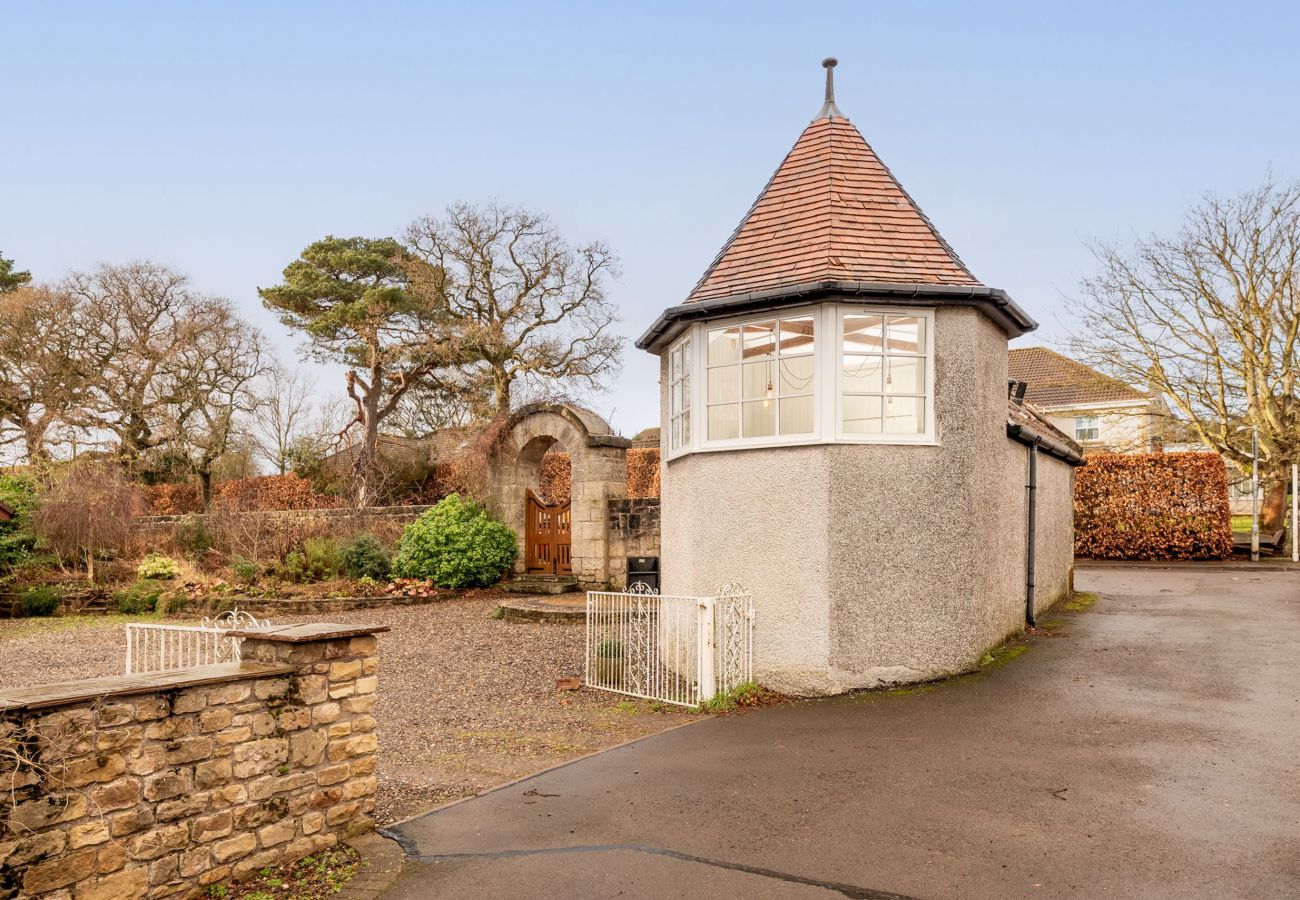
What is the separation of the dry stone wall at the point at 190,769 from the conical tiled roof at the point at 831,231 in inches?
225

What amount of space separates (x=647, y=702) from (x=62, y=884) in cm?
579

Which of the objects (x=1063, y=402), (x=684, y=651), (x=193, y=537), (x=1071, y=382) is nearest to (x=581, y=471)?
(x=684, y=651)

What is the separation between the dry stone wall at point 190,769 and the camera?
405cm

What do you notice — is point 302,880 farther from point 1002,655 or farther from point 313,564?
point 313,564

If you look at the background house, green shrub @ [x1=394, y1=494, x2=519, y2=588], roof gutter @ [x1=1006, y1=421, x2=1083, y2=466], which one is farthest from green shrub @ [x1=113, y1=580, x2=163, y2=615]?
the background house

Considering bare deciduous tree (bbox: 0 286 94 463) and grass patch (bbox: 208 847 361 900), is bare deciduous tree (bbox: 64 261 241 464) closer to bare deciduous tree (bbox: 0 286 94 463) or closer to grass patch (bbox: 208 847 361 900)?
bare deciduous tree (bbox: 0 286 94 463)

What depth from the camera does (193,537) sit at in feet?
67.9

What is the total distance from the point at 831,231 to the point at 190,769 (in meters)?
7.65

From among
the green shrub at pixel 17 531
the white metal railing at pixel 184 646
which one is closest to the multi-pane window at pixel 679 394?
the white metal railing at pixel 184 646

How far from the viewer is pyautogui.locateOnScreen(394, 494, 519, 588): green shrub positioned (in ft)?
58.0

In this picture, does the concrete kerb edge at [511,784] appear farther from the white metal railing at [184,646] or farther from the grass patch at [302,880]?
the white metal railing at [184,646]

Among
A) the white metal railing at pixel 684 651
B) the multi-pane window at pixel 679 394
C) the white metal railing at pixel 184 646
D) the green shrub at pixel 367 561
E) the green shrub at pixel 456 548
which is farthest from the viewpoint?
the green shrub at pixel 367 561

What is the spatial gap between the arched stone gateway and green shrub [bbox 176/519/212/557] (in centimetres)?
711

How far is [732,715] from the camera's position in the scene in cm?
843
